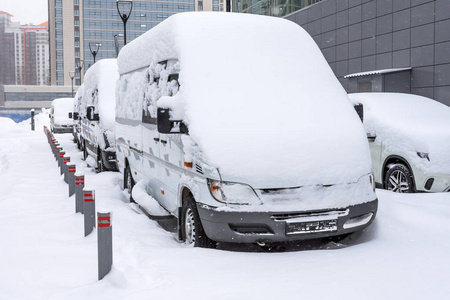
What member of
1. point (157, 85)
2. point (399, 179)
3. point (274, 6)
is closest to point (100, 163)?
point (157, 85)

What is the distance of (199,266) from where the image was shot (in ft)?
14.6

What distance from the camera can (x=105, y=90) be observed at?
41.2 ft

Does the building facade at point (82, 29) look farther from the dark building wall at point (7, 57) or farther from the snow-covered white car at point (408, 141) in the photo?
the snow-covered white car at point (408, 141)

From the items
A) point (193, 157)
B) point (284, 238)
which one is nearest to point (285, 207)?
point (284, 238)

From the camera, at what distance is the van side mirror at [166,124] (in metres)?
5.25

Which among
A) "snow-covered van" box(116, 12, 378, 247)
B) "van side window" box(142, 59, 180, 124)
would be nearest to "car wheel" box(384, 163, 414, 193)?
"snow-covered van" box(116, 12, 378, 247)

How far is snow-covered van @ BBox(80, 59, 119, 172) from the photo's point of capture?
37.4 ft

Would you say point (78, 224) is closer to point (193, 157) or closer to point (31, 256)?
point (31, 256)

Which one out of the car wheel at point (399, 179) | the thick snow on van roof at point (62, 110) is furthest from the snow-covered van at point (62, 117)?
the car wheel at point (399, 179)

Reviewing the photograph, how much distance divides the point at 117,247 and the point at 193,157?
1217 millimetres

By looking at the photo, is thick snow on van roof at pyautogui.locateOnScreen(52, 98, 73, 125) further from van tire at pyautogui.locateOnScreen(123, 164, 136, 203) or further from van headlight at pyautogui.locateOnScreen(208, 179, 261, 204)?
van headlight at pyautogui.locateOnScreen(208, 179, 261, 204)

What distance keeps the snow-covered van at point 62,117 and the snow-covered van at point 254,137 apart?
83.6ft

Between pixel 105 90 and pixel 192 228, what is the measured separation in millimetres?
7977

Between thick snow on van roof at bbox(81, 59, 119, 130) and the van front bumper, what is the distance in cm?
714
